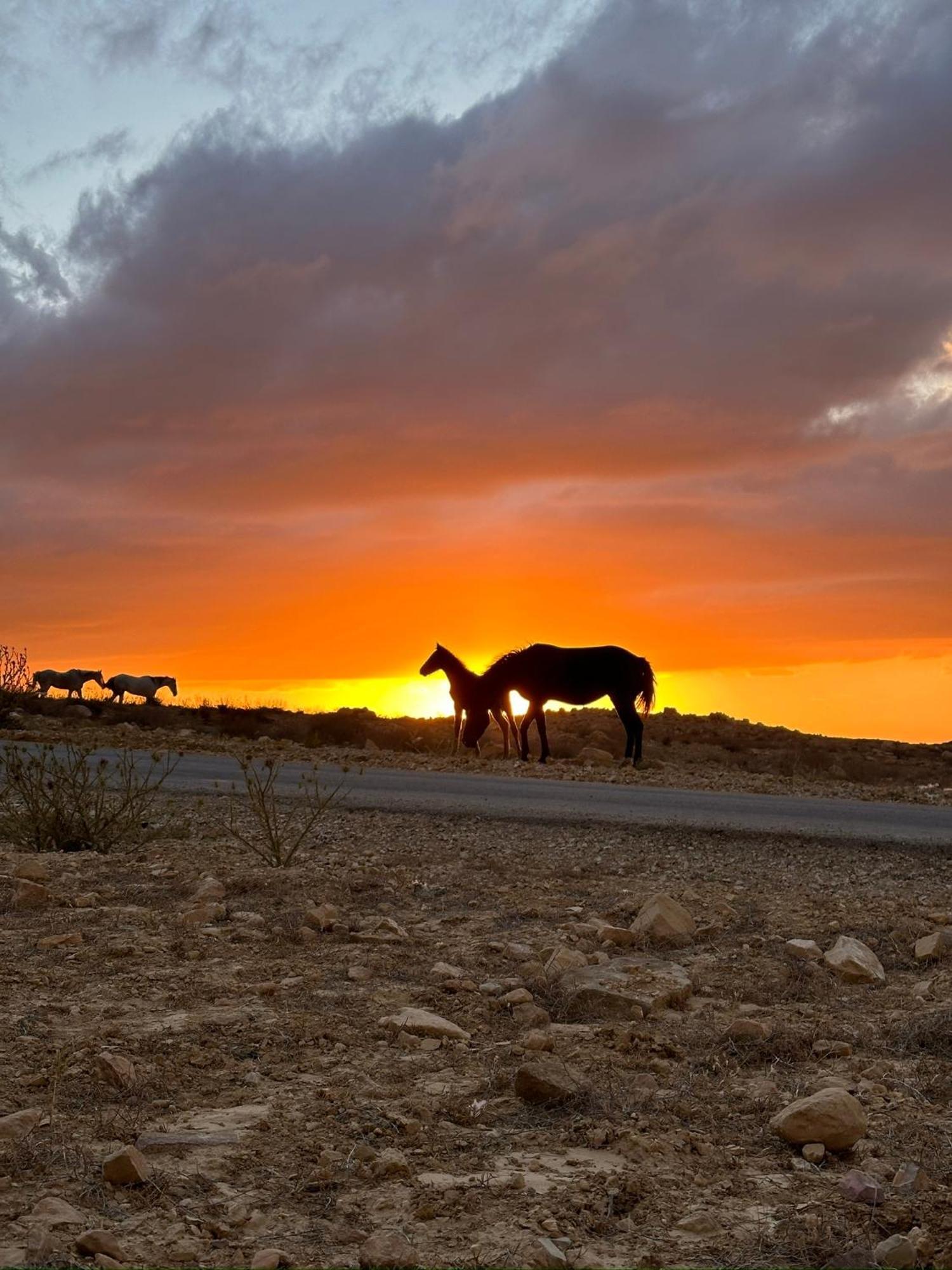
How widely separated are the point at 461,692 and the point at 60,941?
58.2ft

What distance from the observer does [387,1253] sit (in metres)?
3.62

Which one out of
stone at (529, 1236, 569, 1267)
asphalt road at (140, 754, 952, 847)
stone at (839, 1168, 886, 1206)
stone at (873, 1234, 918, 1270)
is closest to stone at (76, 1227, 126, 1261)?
stone at (529, 1236, 569, 1267)

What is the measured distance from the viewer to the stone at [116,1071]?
16.6ft

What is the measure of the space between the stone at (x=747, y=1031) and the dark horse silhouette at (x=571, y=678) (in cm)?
1758

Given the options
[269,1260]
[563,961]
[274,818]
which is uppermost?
[274,818]

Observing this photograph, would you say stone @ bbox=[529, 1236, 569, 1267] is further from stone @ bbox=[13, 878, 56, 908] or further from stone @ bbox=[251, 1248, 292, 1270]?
stone @ bbox=[13, 878, 56, 908]

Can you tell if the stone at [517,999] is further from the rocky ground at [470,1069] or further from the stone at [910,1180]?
the stone at [910,1180]

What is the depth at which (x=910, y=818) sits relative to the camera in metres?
14.0

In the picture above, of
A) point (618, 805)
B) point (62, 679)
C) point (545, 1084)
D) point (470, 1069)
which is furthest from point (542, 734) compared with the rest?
point (62, 679)

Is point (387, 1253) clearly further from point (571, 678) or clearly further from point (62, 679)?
point (62, 679)

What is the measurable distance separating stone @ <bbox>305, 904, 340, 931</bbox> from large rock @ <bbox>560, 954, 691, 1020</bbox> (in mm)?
1762

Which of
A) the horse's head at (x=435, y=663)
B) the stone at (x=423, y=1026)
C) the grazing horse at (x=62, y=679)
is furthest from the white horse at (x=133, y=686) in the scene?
the stone at (x=423, y=1026)

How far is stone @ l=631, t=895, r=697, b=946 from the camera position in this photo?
7.72 meters

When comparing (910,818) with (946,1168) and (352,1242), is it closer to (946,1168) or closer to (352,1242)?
(946,1168)
